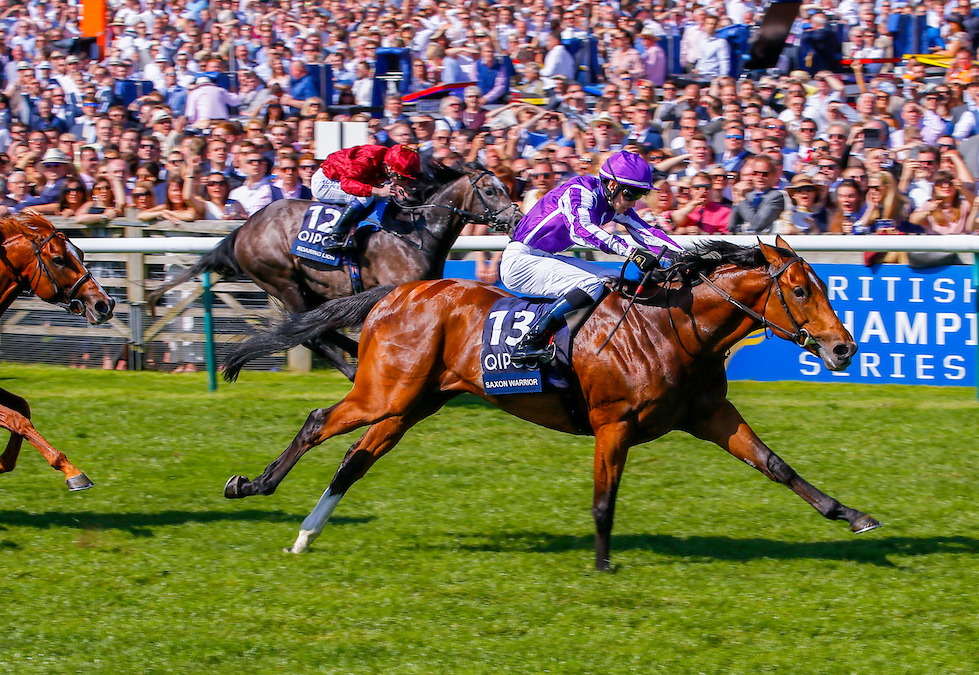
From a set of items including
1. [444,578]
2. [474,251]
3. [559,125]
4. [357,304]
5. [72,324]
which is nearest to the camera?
[444,578]

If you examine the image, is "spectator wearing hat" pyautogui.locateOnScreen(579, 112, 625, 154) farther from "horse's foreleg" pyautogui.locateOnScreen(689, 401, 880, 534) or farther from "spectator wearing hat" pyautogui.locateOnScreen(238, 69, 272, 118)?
"horse's foreleg" pyautogui.locateOnScreen(689, 401, 880, 534)

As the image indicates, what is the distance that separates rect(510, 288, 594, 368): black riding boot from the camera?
516 centimetres

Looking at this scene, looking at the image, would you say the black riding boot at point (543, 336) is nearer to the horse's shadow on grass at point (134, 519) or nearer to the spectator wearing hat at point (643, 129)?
the horse's shadow on grass at point (134, 519)

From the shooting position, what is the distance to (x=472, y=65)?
12.9 m

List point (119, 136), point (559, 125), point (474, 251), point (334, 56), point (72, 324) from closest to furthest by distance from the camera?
point (474, 251) < point (72, 324) < point (559, 125) < point (119, 136) < point (334, 56)

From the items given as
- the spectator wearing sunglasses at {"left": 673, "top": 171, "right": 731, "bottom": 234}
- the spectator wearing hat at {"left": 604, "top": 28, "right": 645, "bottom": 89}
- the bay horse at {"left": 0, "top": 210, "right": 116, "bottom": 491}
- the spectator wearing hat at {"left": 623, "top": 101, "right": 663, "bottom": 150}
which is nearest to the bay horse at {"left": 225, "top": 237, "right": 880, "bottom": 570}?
the bay horse at {"left": 0, "top": 210, "right": 116, "bottom": 491}

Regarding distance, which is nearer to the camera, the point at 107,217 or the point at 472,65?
the point at 107,217

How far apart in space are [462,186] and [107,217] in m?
3.44

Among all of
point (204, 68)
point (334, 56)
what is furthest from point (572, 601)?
point (204, 68)

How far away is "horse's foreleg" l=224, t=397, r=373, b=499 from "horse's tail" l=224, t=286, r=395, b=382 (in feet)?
1.53

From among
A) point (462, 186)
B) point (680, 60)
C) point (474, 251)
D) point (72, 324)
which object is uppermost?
point (680, 60)

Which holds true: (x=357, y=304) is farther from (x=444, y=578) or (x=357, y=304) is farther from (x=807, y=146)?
(x=807, y=146)

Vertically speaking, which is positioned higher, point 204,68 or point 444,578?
point 204,68

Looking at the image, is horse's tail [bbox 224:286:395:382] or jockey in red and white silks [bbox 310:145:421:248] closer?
horse's tail [bbox 224:286:395:382]
